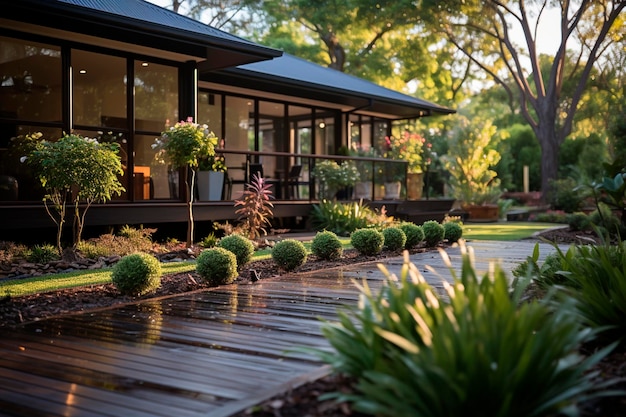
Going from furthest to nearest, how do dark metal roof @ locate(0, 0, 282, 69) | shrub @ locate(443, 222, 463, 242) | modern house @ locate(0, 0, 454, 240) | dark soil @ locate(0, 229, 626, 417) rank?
shrub @ locate(443, 222, 463, 242)
modern house @ locate(0, 0, 454, 240)
dark metal roof @ locate(0, 0, 282, 69)
dark soil @ locate(0, 229, 626, 417)

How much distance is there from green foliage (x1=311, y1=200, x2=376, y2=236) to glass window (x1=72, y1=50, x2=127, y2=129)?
15.5 feet

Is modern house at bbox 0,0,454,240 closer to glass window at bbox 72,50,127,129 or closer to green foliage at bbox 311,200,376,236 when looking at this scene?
glass window at bbox 72,50,127,129

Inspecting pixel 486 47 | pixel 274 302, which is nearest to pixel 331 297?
pixel 274 302

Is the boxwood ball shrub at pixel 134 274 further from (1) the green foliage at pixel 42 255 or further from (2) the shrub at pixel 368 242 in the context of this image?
(2) the shrub at pixel 368 242

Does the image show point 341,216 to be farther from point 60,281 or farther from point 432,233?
point 60,281

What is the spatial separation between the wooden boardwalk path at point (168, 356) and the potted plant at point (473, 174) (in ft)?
53.4

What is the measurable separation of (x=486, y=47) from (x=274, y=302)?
957 inches

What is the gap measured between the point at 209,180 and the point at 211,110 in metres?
3.72

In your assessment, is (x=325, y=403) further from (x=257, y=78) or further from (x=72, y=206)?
(x=257, y=78)

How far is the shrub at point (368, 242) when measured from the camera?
33.9ft

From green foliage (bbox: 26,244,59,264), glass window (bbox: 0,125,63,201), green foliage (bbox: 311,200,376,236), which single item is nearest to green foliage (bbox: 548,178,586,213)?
green foliage (bbox: 311,200,376,236)

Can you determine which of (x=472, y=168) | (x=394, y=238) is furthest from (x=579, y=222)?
(x=472, y=168)

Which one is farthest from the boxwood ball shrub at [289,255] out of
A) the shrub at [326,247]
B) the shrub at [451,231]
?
the shrub at [451,231]

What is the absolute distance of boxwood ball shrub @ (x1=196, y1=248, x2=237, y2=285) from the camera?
7414mm
